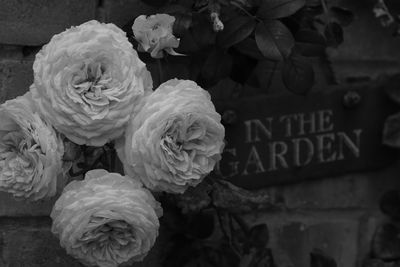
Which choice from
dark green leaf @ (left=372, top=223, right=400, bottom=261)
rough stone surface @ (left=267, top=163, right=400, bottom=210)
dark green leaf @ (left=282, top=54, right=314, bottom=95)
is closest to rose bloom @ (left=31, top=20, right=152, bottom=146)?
dark green leaf @ (left=282, top=54, right=314, bottom=95)

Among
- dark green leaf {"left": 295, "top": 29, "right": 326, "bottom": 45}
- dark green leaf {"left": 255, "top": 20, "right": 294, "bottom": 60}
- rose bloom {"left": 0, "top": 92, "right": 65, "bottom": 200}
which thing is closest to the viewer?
rose bloom {"left": 0, "top": 92, "right": 65, "bottom": 200}

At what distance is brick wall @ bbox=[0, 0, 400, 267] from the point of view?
6.19 ft

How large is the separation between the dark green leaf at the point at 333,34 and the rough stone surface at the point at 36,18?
579 millimetres

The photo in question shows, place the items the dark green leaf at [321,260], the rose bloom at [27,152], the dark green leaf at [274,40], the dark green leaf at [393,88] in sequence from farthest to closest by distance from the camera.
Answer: the dark green leaf at [393,88], the dark green leaf at [321,260], the dark green leaf at [274,40], the rose bloom at [27,152]

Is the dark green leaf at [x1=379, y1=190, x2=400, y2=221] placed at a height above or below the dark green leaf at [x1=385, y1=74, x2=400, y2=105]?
below

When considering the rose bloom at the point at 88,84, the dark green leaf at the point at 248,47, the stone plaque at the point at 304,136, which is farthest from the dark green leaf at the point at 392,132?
the rose bloom at the point at 88,84

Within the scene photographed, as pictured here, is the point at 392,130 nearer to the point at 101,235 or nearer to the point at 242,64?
the point at 242,64

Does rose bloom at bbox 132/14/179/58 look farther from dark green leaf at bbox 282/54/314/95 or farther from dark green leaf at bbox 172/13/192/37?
dark green leaf at bbox 282/54/314/95

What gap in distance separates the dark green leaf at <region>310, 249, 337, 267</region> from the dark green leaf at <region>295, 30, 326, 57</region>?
491 millimetres

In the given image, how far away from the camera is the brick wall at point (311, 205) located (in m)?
1.89

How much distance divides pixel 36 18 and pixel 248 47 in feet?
1.53

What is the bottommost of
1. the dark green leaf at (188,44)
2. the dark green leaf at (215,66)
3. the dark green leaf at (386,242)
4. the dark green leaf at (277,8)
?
the dark green leaf at (386,242)

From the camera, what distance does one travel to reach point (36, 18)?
1846 mm

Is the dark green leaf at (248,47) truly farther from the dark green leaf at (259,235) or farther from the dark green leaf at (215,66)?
the dark green leaf at (259,235)
